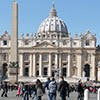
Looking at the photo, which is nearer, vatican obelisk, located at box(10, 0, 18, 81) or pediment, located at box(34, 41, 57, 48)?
vatican obelisk, located at box(10, 0, 18, 81)

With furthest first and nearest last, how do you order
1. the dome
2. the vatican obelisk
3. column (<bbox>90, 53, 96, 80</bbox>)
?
the dome → column (<bbox>90, 53, 96, 80</bbox>) → the vatican obelisk

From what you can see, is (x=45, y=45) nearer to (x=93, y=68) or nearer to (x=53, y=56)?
(x=53, y=56)

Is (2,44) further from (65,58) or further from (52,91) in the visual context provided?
(52,91)

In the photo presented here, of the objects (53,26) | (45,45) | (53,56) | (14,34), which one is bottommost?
(53,56)

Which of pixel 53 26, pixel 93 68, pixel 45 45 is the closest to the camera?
pixel 93 68

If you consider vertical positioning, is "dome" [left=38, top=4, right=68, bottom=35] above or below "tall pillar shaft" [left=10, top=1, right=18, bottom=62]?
above

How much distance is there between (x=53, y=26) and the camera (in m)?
138

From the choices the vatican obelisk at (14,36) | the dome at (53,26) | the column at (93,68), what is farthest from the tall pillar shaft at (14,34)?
the dome at (53,26)

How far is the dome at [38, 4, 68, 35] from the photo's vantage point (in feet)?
449

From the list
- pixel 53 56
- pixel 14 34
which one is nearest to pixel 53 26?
pixel 53 56

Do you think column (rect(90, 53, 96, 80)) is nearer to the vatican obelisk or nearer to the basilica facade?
the basilica facade

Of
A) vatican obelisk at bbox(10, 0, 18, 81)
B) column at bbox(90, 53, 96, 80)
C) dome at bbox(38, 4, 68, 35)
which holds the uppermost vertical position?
dome at bbox(38, 4, 68, 35)

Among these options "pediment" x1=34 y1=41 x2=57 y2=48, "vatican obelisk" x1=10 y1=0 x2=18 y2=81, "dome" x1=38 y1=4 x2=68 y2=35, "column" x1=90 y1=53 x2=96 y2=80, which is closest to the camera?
"vatican obelisk" x1=10 y1=0 x2=18 y2=81

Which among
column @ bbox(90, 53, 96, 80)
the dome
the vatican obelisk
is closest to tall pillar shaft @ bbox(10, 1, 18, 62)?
the vatican obelisk
